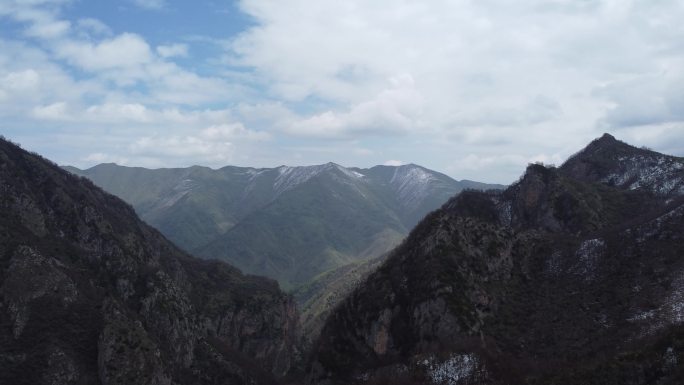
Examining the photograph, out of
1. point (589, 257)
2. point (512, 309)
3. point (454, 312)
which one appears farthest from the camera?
point (589, 257)

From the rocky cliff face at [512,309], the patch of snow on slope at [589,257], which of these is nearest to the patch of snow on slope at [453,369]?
the rocky cliff face at [512,309]

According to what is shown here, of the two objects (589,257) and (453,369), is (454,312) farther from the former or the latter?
(589,257)

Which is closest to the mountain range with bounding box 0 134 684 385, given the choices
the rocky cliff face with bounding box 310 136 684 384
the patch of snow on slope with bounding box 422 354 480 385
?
the patch of snow on slope with bounding box 422 354 480 385

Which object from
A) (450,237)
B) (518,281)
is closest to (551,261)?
(518,281)

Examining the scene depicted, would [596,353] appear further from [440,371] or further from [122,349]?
[122,349]

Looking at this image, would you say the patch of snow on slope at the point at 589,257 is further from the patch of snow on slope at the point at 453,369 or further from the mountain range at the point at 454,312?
the patch of snow on slope at the point at 453,369

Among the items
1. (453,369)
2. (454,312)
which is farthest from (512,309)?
(453,369)

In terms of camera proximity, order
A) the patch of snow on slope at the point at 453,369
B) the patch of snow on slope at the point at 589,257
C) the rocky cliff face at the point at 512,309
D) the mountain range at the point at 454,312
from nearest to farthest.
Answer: the rocky cliff face at the point at 512,309, the patch of snow on slope at the point at 453,369, the mountain range at the point at 454,312, the patch of snow on slope at the point at 589,257

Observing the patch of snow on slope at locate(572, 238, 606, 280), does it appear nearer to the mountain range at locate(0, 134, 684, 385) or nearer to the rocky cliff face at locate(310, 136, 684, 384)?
the rocky cliff face at locate(310, 136, 684, 384)
